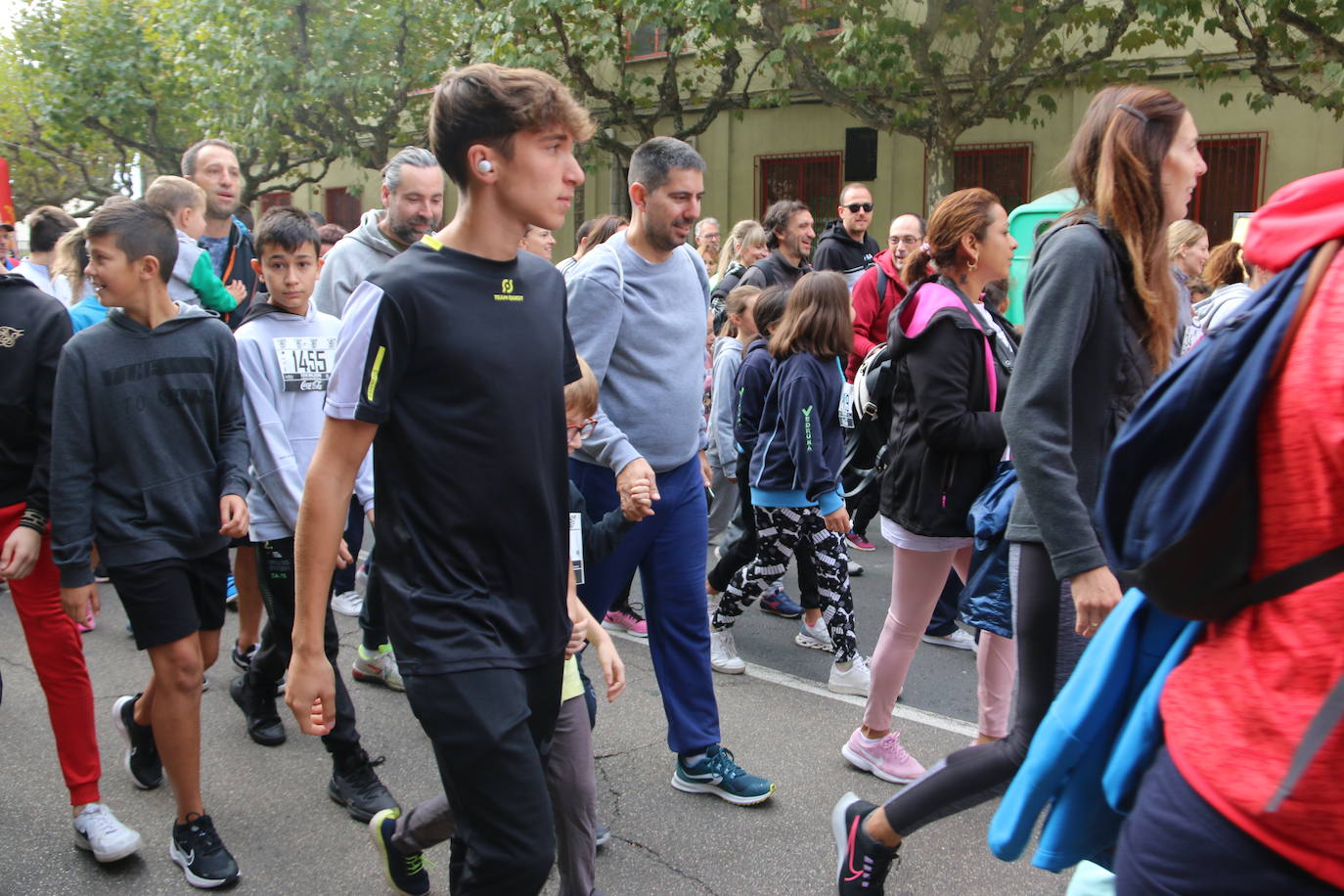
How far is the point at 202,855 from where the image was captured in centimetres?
339

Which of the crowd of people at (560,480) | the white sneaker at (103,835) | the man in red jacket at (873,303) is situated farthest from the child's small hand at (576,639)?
the man in red jacket at (873,303)

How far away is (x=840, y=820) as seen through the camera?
10.5 feet

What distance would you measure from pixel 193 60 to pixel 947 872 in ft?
69.0

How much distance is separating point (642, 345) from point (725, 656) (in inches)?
79.3

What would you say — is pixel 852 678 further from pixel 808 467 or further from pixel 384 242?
pixel 384 242

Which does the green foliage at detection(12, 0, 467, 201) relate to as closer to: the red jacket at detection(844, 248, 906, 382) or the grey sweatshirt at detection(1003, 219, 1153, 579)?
the red jacket at detection(844, 248, 906, 382)

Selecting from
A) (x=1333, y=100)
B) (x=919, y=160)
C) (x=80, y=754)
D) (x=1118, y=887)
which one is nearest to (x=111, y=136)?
(x=919, y=160)

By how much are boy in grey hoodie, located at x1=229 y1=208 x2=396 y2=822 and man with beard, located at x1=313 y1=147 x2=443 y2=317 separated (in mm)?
542

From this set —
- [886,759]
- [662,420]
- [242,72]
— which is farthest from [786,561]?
[242,72]

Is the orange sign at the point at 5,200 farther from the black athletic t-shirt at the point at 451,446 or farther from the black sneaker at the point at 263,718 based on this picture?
the black athletic t-shirt at the point at 451,446

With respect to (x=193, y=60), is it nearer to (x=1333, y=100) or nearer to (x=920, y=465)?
(x=1333, y=100)

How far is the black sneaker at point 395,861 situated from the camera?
3170 millimetres

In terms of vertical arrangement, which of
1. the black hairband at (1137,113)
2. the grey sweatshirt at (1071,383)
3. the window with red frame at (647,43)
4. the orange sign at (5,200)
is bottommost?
the grey sweatshirt at (1071,383)

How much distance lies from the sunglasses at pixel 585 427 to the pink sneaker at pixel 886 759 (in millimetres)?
1507
